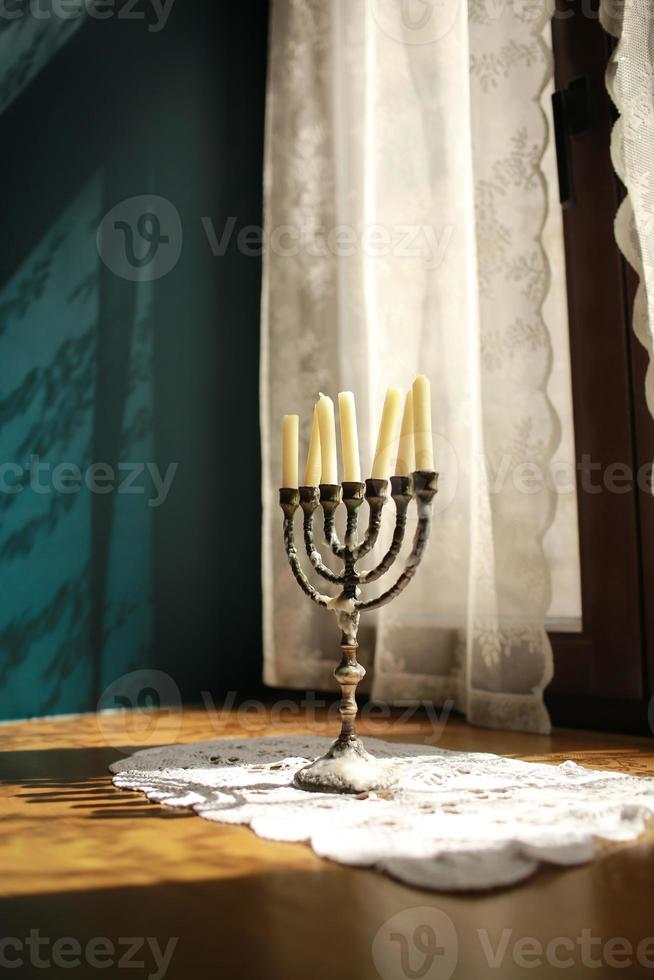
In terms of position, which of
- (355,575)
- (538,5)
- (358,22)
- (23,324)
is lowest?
(355,575)

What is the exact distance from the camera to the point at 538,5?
174cm

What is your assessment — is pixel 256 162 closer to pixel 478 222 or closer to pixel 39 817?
pixel 478 222

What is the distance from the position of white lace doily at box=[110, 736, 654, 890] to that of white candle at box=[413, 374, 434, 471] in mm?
385

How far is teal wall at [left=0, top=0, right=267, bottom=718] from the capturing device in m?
1.92

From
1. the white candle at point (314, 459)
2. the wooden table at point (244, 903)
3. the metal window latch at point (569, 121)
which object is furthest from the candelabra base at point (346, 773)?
the metal window latch at point (569, 121)

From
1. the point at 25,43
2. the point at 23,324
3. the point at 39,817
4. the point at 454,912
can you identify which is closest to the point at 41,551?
the point at 23,324

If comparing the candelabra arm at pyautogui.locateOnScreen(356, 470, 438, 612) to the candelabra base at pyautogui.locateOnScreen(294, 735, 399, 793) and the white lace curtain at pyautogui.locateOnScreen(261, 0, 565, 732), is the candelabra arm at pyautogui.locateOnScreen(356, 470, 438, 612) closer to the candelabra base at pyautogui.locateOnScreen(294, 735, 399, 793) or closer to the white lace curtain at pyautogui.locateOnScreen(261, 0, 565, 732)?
the candelabra base at pyautogui.locateOnScreen(294, 735, 399, 793)

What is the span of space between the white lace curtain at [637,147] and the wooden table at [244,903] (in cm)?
87

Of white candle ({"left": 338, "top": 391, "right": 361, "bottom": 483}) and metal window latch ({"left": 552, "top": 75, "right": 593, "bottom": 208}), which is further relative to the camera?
metal window latch ({"left": 552, "top": 75, "right": 593, "bottom": 208})

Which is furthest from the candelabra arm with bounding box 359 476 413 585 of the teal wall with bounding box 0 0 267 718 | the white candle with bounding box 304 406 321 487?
the teal wall with bounding box 0 0 267 718

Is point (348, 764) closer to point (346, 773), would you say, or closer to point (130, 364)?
point (346, 773)

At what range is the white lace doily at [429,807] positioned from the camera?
2.66ft

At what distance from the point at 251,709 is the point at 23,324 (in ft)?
3.16

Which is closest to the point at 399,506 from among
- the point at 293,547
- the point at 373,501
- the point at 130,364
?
the point at 373,501
